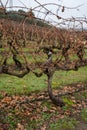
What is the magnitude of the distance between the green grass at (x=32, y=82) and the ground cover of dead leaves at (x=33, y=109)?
0.49 metres

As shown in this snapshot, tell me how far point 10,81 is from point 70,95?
7.29 feet

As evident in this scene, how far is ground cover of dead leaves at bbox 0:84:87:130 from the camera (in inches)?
263

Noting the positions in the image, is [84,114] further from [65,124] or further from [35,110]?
[35,110]

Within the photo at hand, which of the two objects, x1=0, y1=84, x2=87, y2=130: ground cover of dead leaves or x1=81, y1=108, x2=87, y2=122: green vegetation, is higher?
x1=0, y1=84, x2=87, y2=130: ground cover of dead leaves

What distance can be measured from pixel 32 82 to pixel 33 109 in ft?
9.95

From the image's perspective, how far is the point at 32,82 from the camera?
10.5m

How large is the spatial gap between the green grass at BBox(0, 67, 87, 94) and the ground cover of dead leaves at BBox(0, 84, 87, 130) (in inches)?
19.5

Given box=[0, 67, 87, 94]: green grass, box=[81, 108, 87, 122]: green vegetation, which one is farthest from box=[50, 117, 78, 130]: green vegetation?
box=[0, 67, 87, 94]: green grass

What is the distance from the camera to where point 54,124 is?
6.85 metres

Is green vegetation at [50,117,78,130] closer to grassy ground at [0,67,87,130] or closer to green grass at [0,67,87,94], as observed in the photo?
grassy ground at [0,67,87,130]

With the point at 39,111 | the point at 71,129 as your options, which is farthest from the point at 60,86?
the point at 71,129

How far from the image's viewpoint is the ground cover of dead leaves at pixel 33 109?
6680 millimetres

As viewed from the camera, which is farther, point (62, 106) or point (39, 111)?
point (62, 106)

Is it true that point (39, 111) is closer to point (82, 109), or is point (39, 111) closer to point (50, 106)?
point (50, 106)
